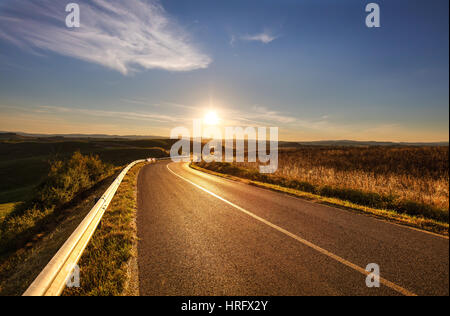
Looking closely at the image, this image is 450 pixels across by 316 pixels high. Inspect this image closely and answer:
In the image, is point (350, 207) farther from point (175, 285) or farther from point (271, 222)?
point (175, 285)

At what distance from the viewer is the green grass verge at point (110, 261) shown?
294cm

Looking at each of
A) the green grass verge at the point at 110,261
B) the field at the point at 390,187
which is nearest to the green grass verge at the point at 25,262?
the green grass verge at the point at 110,261

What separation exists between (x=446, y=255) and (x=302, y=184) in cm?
855

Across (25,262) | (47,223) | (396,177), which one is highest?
(396,177)

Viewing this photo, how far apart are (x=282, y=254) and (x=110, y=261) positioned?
3.28 m

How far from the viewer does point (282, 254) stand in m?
3.92

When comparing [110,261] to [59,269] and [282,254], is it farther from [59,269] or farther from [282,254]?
[282,254]

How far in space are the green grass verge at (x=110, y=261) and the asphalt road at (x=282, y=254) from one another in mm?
229

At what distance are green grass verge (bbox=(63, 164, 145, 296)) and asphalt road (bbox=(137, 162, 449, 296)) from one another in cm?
23

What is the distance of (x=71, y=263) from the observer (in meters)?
2.89

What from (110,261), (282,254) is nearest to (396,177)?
A: (282,254)

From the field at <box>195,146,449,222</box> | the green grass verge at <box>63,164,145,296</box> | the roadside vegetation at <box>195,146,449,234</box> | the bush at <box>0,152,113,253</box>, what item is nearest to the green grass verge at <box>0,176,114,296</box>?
the bush at <box>0,152,113,253</box>

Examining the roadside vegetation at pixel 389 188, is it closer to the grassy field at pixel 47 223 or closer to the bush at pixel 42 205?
the grassy field at pixel 47 223
